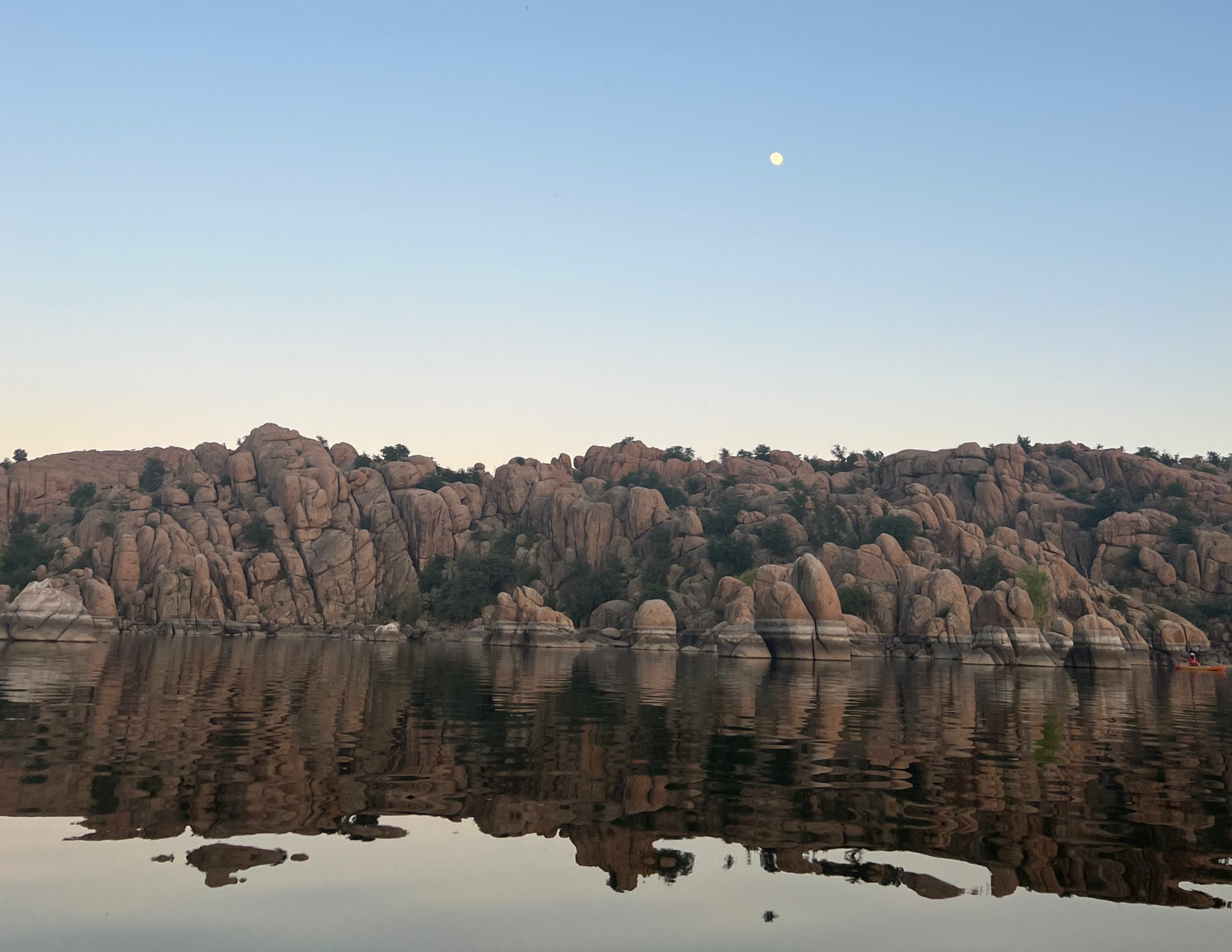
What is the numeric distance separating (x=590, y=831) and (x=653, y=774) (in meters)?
4.29

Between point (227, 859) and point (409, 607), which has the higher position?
point (409, 607)

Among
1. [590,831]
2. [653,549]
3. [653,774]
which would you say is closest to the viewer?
[590,831]

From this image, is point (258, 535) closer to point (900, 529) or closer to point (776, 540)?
point (776, 540)

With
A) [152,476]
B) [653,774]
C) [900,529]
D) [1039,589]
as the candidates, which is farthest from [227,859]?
[152,476]

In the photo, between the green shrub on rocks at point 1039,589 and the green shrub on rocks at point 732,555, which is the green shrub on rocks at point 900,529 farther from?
the green shrub on rocks at point 1039,589

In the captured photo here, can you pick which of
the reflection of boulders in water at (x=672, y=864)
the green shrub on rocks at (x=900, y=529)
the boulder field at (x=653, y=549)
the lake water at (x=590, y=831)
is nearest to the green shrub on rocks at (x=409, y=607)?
the boulder field at (x=653, y=549)

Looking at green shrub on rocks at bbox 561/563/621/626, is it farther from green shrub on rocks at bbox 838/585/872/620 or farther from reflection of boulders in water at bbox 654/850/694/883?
reflection of boulders in water at bbox 654/850/694/883

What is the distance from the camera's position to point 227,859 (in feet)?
34.6

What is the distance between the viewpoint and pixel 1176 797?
1573cm

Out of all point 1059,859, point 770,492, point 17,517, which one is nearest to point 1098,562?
point 770,492

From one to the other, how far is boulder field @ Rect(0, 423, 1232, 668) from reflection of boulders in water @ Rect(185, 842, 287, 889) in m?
69.4

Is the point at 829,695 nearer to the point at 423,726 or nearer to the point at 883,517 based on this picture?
the point at 423,726

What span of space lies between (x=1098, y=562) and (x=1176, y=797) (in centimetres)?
11554

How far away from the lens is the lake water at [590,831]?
896 cm
